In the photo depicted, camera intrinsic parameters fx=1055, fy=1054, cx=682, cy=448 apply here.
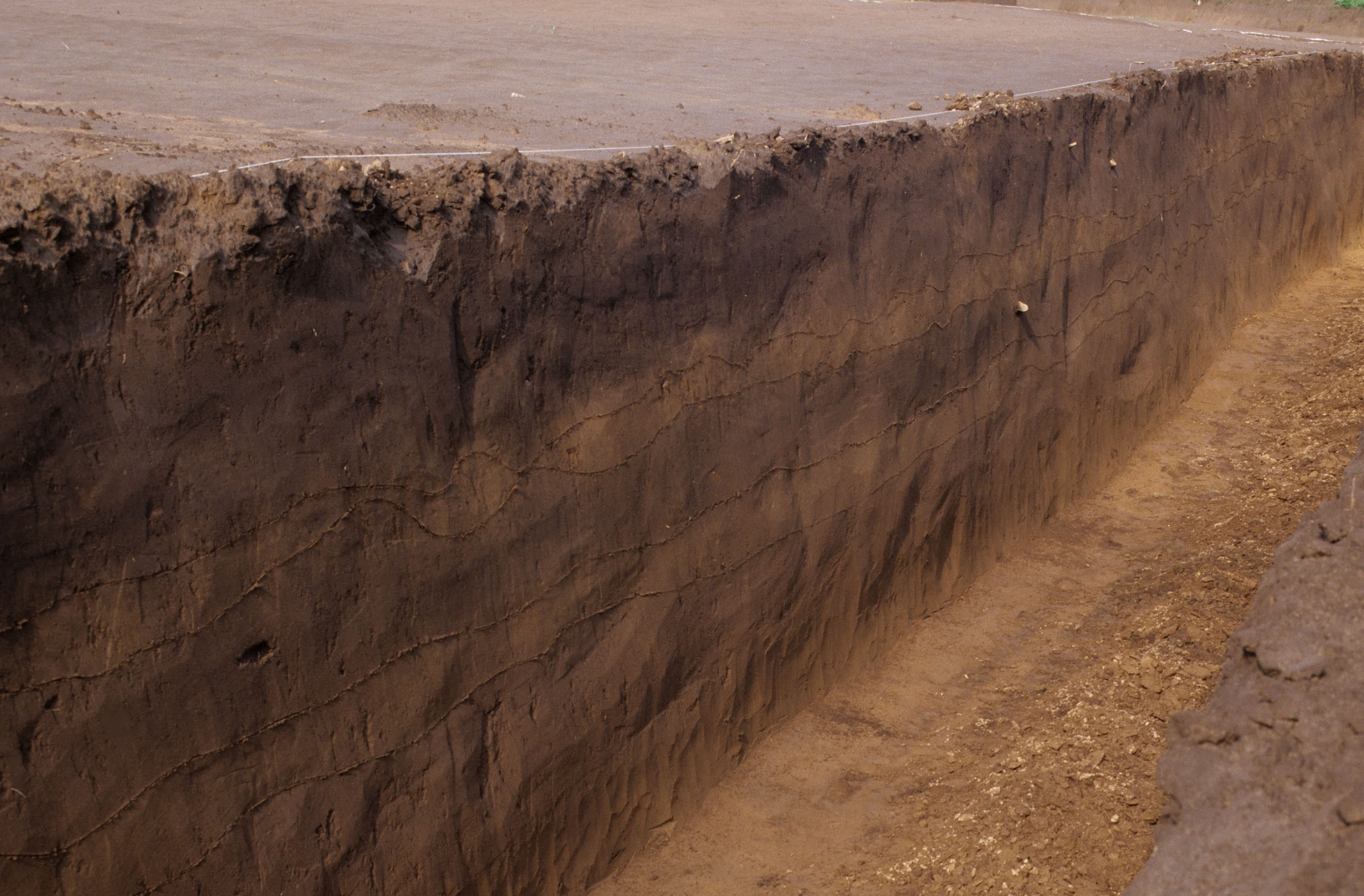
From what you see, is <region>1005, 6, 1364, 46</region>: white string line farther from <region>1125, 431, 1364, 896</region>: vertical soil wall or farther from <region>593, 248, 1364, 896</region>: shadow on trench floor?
<region>1125, 431, 1364, 896</region>: vertical soil wall

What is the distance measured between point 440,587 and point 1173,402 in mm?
5361

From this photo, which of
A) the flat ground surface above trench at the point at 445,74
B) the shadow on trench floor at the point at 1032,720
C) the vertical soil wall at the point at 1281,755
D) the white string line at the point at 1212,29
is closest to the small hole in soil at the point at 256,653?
the flat ground surface above trench at the point at 445,74

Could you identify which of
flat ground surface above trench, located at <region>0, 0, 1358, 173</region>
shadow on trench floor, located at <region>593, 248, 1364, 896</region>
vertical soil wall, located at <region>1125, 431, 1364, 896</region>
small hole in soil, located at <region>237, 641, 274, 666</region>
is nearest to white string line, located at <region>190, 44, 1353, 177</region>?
flat ground surface above trench, located at <region>0, 0, 1358, 173</region>

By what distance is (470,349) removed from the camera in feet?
9.13

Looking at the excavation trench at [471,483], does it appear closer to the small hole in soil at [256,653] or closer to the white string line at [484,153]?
the small hole in soil at [256,653]

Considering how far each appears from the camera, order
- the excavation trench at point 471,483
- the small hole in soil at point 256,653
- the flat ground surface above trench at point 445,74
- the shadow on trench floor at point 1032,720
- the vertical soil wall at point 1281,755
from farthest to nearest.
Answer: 1. the flat ground surface above trench at point 445,74
2. the shadow on trench floor at point 1032,720
3. the small hole in soil at point 256,653
4. the vertical soil wall at point 1281,755
5. the excavation trench at point 471,483

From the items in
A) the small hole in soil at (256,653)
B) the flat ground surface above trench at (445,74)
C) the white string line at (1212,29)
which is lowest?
the small hole in soil at (256,653)

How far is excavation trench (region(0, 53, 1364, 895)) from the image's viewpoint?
7.14 feet

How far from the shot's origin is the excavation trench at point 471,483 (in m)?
2.18

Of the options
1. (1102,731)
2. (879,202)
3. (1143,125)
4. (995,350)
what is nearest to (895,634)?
(1102,731)

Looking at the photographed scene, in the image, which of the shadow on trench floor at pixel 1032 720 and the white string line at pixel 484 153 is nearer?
the white string line at pixel 484 153

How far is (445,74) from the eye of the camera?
17.3ft

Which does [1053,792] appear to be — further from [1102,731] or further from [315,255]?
[315,255]

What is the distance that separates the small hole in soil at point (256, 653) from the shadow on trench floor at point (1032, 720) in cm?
149
